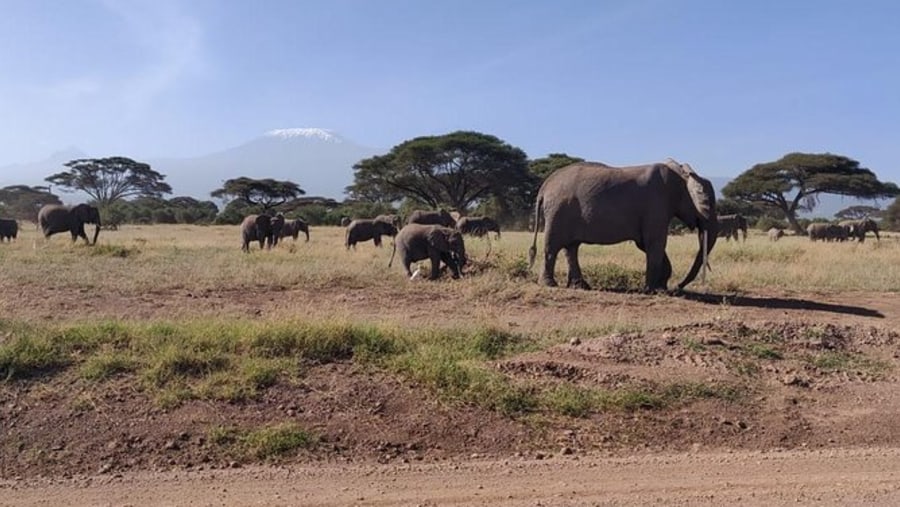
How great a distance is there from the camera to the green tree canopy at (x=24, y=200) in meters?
59.1

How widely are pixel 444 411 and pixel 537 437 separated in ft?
2.67

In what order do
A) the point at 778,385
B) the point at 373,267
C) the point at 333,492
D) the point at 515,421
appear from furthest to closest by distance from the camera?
the point at 373,267, the point at 778,385, the point at 515,421, the point at 333,492

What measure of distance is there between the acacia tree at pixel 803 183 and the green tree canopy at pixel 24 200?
4901 centimetres

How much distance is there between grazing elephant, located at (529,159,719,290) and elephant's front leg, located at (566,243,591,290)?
18 millimetres

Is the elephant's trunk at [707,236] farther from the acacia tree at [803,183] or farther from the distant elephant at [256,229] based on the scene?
the acacia tree at [803,183]

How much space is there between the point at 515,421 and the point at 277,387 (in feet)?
6.80

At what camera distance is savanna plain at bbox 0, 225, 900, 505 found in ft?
16.6

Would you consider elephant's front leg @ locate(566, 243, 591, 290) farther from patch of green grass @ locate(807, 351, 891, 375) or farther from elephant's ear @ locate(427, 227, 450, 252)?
patch of green grass @ locate(807, 351, 891, 375)

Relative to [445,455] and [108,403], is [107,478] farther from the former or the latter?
[445,455]

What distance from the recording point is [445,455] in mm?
5676

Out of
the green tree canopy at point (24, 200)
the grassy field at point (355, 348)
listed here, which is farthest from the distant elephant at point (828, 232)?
the green tree canopy at point (24, 200)

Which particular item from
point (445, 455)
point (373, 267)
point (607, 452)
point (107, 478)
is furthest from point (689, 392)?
point (373, 267)

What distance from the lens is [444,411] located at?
250 inches

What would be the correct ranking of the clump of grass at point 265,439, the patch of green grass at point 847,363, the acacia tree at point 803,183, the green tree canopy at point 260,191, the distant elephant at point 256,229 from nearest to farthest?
the clump of grass at point 265,439, the patch of green grass at point 847,363, the distant elephant at point 256,229, the acacia tree at point 803,183, the green tree canopy at point 260,191
